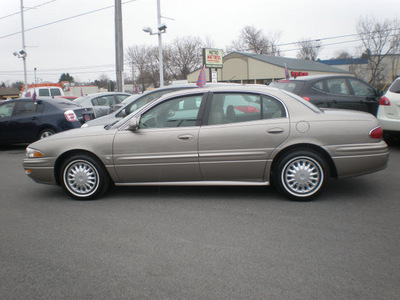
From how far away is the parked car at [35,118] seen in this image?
415 inches

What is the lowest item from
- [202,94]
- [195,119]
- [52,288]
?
[52,288]

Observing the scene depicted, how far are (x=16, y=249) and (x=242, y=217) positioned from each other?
7.83ft

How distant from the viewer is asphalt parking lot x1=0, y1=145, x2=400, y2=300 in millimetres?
2939

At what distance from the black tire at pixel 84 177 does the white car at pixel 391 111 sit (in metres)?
5.78

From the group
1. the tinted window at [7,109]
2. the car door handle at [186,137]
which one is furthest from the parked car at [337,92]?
the tinted window at [7,109]

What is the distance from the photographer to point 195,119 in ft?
16.9

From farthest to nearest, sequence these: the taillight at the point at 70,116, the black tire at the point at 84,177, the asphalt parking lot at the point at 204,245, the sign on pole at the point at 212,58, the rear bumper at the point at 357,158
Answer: the sign on pole at the point at 212,58, the taillight at the point at 70,116, the black tire at the point at 84,177, the rear bumper at the point at 357,158, the asphalt parking lot at the point at 204,245

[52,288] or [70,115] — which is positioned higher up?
[70,115]

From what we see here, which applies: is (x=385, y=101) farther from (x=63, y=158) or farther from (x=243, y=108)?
(x=63, y=158)

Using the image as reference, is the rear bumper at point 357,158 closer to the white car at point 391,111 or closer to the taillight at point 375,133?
the taillight at point 375,133

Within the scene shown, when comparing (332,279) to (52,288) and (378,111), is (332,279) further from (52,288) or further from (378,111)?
(378,111)

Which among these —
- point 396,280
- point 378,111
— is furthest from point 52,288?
point 378,111

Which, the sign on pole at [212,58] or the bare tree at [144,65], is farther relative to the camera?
the bare tree at [144,65]

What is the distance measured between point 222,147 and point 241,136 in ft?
0.92
